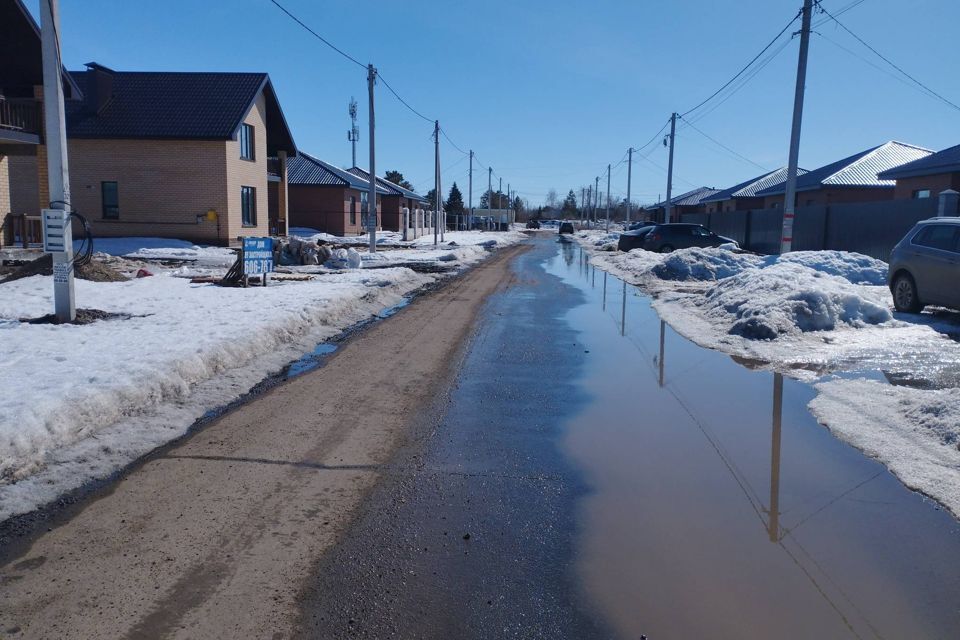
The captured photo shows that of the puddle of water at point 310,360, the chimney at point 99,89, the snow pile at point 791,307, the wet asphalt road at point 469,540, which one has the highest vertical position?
the chimney at point 99,89

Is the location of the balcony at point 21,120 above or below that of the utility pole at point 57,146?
above

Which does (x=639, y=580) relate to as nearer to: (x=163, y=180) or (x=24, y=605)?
(x=24, y=605)

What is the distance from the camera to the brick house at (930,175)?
2441 cm

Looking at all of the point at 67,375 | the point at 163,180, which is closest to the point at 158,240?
the point at 163,180

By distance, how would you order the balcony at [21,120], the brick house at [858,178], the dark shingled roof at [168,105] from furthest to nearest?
the brick house at [858,178]
the dark shingled roof at [168,105]
the balcony at [21,120]

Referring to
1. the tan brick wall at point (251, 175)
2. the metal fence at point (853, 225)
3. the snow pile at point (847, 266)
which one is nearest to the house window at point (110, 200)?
Result: the tan brick wall at point (251, 175)

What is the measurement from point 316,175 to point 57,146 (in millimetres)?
42506

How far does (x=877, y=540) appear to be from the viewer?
455cm

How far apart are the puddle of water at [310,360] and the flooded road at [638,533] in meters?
2.18

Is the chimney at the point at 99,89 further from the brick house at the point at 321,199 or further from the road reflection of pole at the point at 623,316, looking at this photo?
the road reflection of pole at the point at 623,316

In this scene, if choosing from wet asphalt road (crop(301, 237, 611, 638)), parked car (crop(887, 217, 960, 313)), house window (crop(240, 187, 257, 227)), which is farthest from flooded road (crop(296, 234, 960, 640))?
house window (crop(240, 187, 257, 227))

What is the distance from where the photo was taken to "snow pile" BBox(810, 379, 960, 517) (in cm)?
543

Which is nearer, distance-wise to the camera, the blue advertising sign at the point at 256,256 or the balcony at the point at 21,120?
the blue advertising sign at the point at 256,256

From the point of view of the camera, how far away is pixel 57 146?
10.4 meters
